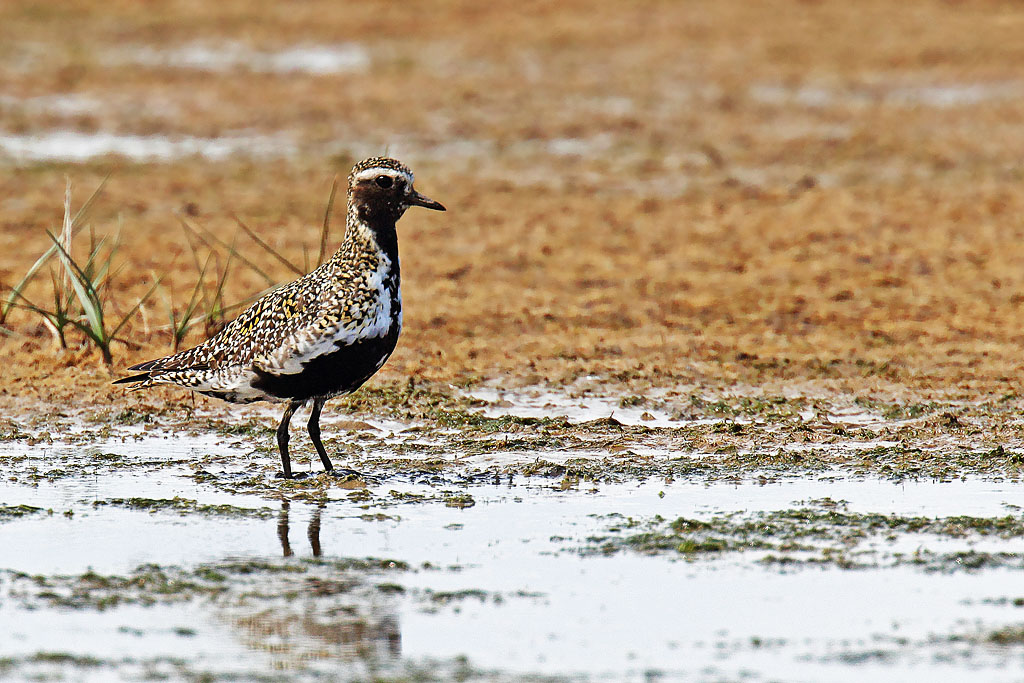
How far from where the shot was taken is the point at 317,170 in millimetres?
17625

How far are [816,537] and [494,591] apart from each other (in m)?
1.56

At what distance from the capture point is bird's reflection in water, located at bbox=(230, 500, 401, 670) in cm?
544

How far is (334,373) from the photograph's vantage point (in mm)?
7832

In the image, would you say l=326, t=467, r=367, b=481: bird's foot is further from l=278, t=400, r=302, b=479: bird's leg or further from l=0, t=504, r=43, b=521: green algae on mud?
l=0, t=504, r=43, b=521: green algae on mud

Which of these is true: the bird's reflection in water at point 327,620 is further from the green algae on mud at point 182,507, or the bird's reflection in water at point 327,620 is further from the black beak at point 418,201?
the black beak at point 418,201

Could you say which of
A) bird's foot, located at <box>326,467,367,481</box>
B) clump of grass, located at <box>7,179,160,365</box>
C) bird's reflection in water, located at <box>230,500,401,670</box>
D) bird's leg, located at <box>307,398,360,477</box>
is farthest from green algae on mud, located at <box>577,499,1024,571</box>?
clump of grass, located at <box>7,179,160,365</box>

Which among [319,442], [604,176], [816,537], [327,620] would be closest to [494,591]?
[327,620]

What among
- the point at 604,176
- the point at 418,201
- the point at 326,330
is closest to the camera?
the point at 326,330

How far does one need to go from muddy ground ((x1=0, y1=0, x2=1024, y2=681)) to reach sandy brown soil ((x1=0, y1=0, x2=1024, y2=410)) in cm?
7

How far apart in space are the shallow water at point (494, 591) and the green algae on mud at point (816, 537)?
0.07m

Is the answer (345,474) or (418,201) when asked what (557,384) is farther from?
(345,474)

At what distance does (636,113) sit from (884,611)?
614 inches

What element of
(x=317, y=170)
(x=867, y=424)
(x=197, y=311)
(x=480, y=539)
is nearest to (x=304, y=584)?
(x=480, y=539)

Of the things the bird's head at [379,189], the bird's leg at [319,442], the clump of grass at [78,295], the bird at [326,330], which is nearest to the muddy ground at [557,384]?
the bird's leg at [319,442]
